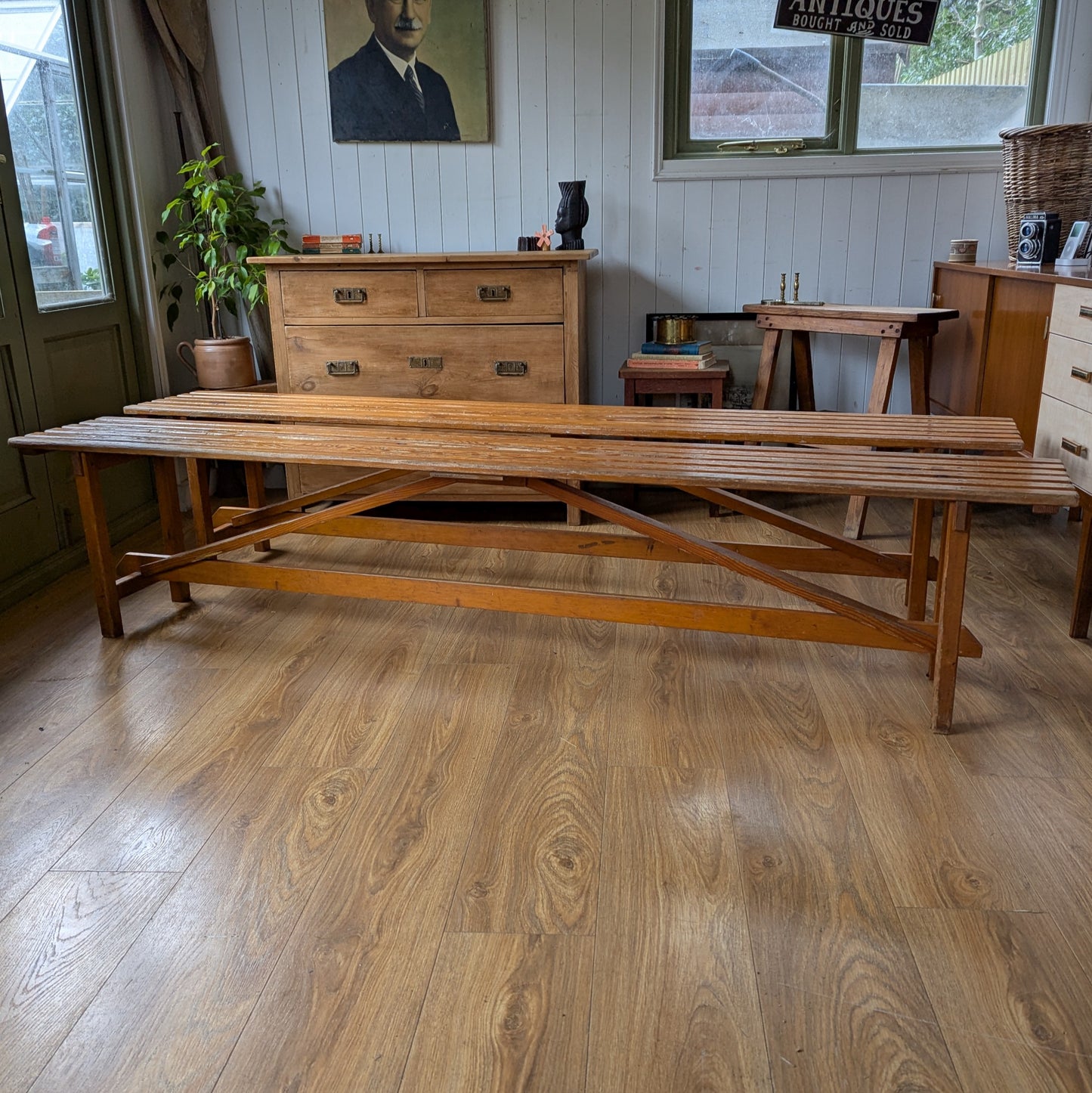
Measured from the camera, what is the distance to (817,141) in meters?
3.75

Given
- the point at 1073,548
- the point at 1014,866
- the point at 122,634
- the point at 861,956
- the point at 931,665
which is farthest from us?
the point at 1073,548

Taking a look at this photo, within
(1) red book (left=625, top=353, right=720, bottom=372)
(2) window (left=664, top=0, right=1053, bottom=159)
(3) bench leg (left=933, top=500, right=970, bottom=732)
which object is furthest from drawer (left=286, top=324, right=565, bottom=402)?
(3) bench leg (left=933, top=500, right=970, bottom=732)

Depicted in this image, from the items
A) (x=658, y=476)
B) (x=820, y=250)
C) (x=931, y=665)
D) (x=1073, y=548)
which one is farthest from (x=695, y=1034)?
(x=820, y=250)

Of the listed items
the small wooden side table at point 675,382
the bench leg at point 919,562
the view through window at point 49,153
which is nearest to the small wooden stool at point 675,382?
the small wooden side table at point 675,382

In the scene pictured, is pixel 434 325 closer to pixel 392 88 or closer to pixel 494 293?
pixel 494 293

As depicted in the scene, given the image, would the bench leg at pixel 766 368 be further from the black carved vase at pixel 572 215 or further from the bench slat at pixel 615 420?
the bench slat at pixel 615 420

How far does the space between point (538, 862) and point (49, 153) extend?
2830 millimetres

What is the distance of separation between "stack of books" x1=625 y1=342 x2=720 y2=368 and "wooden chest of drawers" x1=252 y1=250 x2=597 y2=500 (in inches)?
9.9

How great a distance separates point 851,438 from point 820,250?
5.96ft

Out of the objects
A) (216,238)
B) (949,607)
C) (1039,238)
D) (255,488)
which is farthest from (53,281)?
(1039,238)

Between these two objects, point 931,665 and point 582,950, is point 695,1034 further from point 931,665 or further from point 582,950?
point 931,665

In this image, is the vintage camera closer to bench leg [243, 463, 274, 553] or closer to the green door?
bench leg [243, 463, 274, 553]

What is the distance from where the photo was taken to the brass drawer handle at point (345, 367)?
352cm

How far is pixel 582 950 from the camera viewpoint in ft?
4.75
